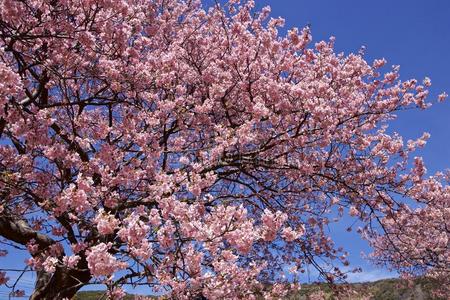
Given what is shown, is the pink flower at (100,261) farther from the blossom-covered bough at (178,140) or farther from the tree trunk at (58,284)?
the tree trunk at (58,284)

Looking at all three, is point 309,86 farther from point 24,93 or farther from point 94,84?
point 24,93

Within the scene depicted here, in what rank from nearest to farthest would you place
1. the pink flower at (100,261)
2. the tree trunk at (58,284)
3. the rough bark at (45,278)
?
the pink flower at (100,261) → the rough bark at (45,278) → the tree trunk at (58,284)

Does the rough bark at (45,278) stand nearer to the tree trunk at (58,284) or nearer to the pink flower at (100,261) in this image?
Answer: the tree trunk at (58,284)

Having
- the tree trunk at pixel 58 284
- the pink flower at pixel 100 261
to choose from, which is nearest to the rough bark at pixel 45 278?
the tree trunk at pixel 58 284

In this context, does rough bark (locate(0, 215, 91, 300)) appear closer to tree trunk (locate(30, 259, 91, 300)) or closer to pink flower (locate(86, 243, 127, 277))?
tree trunk (locate(30, 259, 91, 300))

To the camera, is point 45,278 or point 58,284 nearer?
point 58,284

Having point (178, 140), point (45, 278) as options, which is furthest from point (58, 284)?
point (178, 140)

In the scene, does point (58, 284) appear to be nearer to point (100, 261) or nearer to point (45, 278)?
point (45, 278)

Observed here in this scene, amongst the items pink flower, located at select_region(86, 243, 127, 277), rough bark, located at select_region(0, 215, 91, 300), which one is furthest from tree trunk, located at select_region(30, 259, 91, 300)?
pink flower, located at select_region(86, 243, 127, 277)

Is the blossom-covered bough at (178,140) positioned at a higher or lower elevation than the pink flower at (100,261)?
higher

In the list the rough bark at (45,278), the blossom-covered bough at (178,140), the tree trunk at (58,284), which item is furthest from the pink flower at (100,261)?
the tree trunk at (58,284)

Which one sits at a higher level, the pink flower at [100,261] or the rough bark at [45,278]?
the rough bark at [45,278]

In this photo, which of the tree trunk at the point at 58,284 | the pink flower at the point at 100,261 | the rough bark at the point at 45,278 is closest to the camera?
the pink flower at the point at 100,261

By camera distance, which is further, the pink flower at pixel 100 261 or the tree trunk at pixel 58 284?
the tree trunk at pixel 58 284
